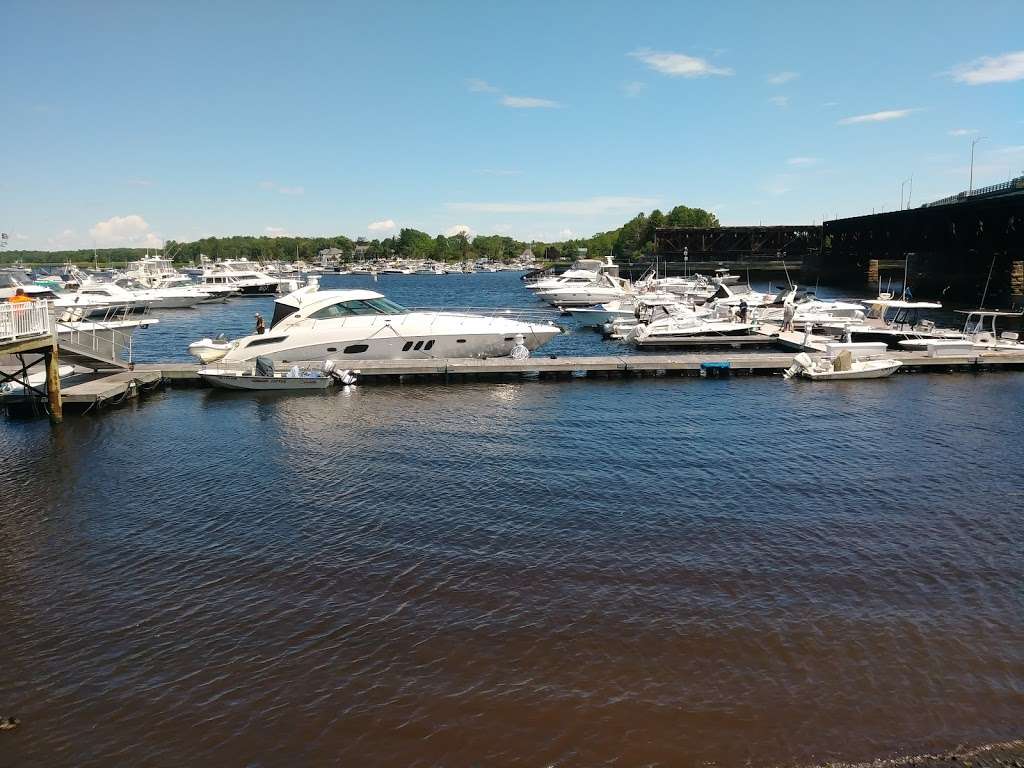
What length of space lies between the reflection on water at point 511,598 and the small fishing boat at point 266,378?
6822 millimetres

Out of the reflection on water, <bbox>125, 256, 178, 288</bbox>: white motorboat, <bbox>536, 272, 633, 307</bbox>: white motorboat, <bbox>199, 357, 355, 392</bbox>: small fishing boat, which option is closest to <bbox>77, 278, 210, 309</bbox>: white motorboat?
<bbox>125, 256, 178, 288</bbox>: white motorboat

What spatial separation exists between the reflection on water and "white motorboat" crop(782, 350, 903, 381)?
8224 millimetres

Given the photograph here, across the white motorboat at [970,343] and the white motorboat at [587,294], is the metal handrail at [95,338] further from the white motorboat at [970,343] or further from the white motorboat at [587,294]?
the white motorboat at [587,294]

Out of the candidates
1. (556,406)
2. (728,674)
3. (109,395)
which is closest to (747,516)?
(728,674)

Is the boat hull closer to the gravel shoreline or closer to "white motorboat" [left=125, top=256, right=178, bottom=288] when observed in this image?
the gravel shoreline

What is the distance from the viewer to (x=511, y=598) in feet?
36.7

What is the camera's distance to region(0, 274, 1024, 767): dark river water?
8414 mm

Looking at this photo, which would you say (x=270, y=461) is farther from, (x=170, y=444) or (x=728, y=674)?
(x=728, y=674)

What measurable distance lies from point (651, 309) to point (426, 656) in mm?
40203

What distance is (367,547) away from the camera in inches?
513

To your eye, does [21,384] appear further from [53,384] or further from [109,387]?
[53,384]

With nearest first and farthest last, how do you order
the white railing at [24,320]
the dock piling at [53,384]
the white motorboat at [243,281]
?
the white railing at [24,320] → the dock piling at [53,384] → the white motorboat at [243,281]

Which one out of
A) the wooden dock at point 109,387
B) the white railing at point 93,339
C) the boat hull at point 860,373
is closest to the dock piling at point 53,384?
the wooden dock at point 109,387

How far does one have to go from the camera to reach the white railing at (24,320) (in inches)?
790
